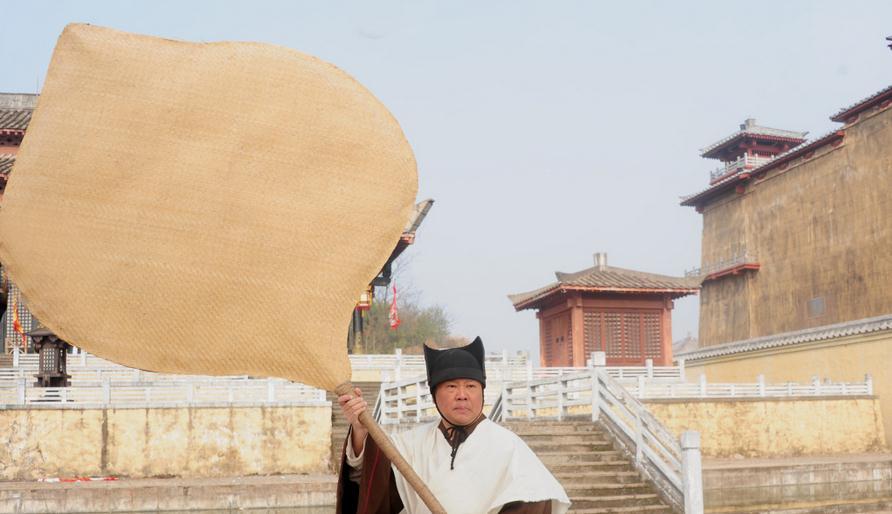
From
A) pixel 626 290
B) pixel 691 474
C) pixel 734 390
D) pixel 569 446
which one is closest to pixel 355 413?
pixel 691 474

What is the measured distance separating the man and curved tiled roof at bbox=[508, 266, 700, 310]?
21.3m

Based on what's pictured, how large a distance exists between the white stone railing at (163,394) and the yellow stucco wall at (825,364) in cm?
1222

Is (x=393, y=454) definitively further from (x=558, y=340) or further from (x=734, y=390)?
(x=558, y=340)

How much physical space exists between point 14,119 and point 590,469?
21097mm

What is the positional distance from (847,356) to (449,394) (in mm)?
20135

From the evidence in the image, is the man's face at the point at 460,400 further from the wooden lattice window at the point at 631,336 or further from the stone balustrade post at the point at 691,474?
the wooden lattice window at the point at 631,336

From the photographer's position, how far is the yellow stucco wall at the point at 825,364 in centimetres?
1948

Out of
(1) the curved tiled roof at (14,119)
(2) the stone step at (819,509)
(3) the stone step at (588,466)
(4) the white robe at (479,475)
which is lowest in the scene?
Result: (2) the stone step at (819,509)

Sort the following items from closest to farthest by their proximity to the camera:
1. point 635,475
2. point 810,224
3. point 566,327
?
point 635,475
point 566,327
point 810,224

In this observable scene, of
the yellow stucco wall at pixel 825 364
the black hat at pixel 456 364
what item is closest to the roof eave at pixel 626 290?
the yellow stucco wall at pixel 825 364

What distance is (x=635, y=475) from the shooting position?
1046cm

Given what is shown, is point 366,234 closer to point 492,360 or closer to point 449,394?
point 449,394

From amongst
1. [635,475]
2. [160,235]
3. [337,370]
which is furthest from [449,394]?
[635,475]

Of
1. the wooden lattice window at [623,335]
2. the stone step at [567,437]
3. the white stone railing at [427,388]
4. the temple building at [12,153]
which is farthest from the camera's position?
the wooden lattice window at [623,335]
